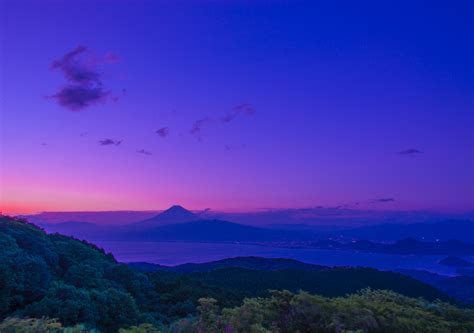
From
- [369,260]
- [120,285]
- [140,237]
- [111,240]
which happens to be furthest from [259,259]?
[140,237]

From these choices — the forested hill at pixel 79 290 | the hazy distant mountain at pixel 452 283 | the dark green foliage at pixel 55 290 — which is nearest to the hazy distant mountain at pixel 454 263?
the hazy distant mountain at pixel 452 283

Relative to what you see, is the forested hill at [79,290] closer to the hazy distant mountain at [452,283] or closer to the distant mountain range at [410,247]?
the hazy distant mountain at [452,283]

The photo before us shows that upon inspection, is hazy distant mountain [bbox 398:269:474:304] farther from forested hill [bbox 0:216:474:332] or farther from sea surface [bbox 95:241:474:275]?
forested hill [bbox 0:216:474:332]

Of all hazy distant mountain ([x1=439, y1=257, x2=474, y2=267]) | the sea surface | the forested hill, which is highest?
the forested hill

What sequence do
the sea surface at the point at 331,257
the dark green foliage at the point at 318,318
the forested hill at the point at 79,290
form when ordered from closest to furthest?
1. the dark green foliage at the point at 318,318
2. the forested hill at the point at 79,290
3. the sea surface at the point at 331,257

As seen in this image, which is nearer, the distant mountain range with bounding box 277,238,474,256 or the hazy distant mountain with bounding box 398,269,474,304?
the hazy distant mountain with bounding box 398,269,474,304

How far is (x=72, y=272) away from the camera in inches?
723

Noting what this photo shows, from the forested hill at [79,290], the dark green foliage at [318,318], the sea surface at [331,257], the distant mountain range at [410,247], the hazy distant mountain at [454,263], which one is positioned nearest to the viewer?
the dark green foliage at [318,318]

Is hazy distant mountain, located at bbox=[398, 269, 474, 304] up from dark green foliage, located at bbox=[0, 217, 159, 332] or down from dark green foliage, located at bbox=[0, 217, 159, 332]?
down

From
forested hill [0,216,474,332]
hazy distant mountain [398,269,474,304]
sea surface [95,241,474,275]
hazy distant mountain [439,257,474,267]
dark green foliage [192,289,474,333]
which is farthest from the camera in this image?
hazy distant mountain [439,257,474,267]

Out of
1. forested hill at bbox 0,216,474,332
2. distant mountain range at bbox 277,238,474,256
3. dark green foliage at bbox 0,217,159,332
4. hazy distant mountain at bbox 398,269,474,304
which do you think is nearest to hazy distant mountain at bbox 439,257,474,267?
distant mountain range at bbox 277,238,474,256

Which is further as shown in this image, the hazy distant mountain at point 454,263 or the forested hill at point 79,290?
the hazy distant mountain at point 454,263

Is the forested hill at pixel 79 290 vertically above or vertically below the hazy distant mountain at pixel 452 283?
above

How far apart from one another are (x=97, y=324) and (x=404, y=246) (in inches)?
5598
